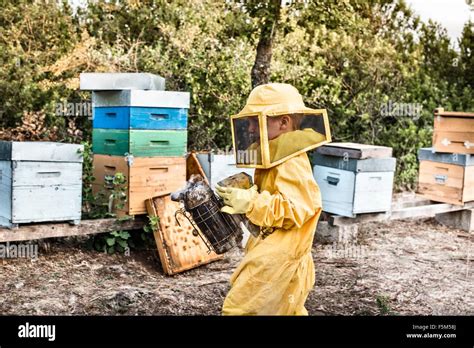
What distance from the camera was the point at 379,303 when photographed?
10.3ft

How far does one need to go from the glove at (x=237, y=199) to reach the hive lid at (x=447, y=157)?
9.78ft

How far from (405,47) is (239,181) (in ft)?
11.4

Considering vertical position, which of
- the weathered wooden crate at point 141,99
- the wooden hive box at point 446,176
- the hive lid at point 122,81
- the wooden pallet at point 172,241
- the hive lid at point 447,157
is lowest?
the wooden pallet at point 172,241

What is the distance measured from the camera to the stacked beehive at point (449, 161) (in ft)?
15.4

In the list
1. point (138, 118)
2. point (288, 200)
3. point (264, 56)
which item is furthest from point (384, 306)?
point (264, 56)

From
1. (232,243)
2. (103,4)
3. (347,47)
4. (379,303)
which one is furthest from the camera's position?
(347,47)

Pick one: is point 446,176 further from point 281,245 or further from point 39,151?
point 39,151

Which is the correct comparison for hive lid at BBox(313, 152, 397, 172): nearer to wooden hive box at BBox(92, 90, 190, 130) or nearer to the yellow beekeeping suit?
wooden hive box at BBox(92, 90, 190, 130)

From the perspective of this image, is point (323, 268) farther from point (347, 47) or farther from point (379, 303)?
point (347, 47)

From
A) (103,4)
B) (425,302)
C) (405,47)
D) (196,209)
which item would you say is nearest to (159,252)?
(196,209)

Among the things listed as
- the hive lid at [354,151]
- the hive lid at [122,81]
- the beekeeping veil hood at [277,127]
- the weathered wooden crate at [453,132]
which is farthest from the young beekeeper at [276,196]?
the weathered wooden crate at [453,132]

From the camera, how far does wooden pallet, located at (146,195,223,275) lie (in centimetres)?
376

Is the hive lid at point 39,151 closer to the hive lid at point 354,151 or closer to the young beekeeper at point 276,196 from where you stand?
the young beekeeper at point 276,196

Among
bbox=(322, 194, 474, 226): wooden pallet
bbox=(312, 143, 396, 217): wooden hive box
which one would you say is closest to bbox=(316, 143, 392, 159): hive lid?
bbox=(312, 143, 396, 217): wooden hive box
